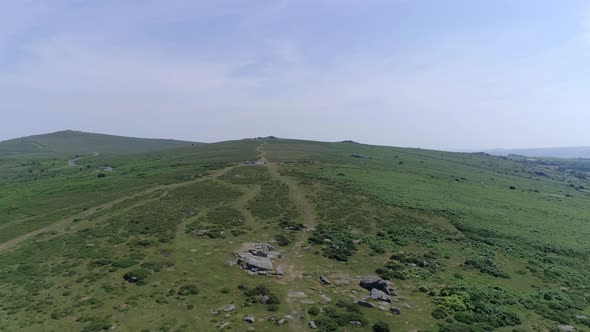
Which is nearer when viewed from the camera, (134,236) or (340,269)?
(340,269)

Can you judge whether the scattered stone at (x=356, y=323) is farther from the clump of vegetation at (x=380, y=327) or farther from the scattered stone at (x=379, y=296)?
the scattered stone at (x=379, y=296)

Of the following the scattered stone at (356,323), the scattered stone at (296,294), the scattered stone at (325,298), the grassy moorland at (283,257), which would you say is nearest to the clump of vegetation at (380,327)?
the grassy moorland at (283,257)

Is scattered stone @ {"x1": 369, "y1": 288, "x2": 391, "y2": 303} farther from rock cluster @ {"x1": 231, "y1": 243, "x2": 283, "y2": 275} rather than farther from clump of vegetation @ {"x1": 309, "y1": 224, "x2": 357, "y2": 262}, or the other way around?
rock cluster @ {"x1": 231, "y1": 243, "x2": 283, "y2": 275}

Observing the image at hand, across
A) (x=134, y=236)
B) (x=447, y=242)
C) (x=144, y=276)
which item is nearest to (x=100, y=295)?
(x=144, y=276)

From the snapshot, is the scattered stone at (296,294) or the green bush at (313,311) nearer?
the green bush at (313,311)

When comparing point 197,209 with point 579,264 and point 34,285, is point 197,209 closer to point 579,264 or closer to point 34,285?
point 34,285

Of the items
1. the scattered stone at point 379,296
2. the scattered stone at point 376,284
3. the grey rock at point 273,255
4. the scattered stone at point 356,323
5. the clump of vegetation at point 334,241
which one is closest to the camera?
the scattered stone at point 356,323

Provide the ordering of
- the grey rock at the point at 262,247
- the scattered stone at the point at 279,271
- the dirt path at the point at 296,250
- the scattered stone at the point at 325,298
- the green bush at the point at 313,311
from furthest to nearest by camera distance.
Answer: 1. the grey rock at the point at 262,247
2. the scattered stone at the point at 279,271
3. the scattered stone at the point at 325,298
4. the dirt path at the point at 296,250
5. the green bush at the point at 313,311
